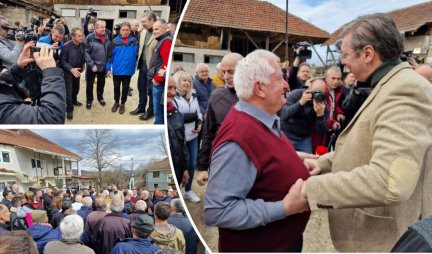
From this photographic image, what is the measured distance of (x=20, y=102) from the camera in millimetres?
1486

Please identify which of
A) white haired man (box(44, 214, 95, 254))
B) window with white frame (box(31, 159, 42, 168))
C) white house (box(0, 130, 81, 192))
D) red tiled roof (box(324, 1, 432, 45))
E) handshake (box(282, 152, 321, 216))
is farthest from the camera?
white haired man (box(44, 214, 95, 254))

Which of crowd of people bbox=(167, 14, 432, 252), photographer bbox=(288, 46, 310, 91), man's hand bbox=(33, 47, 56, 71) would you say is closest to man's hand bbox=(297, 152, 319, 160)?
crowd of people bbox=(167, 14, 432, 252)

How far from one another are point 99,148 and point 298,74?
0.88 metres

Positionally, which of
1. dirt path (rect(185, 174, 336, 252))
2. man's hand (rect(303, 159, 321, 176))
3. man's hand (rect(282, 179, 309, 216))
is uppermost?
man's hand (rect(303, 159, 321, 176))

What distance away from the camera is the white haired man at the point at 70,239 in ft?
6.11

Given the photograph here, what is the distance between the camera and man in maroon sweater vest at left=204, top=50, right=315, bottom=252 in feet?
3.80

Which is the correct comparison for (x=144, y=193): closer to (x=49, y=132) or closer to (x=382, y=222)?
(x=49, y=132)

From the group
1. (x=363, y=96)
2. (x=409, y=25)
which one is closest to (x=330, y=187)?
(x=363, y=96)

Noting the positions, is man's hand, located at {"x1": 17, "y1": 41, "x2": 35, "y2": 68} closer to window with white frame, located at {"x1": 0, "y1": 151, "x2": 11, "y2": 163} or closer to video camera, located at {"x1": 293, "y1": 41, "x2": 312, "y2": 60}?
window with white frame, located at {"x1": 0, "y1": 151, "x2": 11, "y2": 163}

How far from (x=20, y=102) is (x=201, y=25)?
0.75 meters

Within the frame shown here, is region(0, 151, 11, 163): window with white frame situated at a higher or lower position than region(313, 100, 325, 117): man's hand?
lower

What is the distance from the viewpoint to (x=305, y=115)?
1464mm

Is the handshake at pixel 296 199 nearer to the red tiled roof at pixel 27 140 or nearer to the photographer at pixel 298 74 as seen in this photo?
the photographer at pixel 298 74

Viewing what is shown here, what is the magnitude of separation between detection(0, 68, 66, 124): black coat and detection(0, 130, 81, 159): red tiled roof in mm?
55
